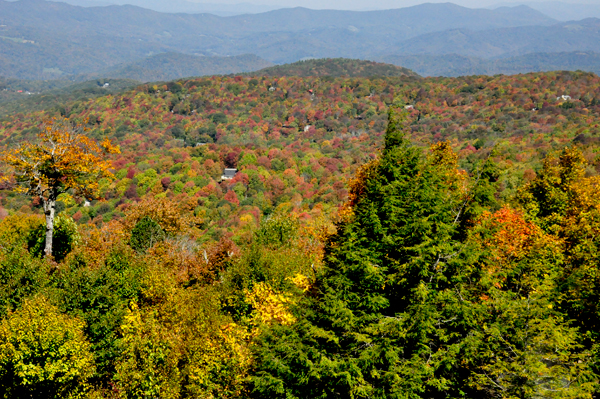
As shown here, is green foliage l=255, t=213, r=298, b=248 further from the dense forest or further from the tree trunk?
the tree trunk

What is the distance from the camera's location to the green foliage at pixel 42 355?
1427cm

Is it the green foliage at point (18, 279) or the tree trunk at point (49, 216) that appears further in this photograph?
the tree trunk at point (49, 216)

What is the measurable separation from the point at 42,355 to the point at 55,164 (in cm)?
1175

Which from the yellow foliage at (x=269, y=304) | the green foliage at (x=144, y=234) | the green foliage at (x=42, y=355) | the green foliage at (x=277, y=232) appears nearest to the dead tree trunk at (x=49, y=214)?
the green foliage at (x=144, y=234)

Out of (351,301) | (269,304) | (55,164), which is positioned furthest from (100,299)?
(351,301)

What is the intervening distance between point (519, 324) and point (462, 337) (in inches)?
78.5

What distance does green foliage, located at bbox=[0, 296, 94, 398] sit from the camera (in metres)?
14.3

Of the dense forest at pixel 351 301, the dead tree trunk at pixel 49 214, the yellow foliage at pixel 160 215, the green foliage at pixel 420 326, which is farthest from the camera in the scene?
Result: the yellow foliage at pixel 160 215

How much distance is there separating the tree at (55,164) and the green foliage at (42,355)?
30.3 ft

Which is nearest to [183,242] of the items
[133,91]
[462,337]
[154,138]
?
[462,337]

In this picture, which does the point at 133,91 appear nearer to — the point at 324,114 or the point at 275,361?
the point at 324,114

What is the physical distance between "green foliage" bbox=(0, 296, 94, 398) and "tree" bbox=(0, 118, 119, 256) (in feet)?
30.3

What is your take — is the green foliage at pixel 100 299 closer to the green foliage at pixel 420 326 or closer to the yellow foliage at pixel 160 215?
the green foliage at pixel 420 326

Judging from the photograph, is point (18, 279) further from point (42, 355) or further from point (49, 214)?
point (42, 355)
